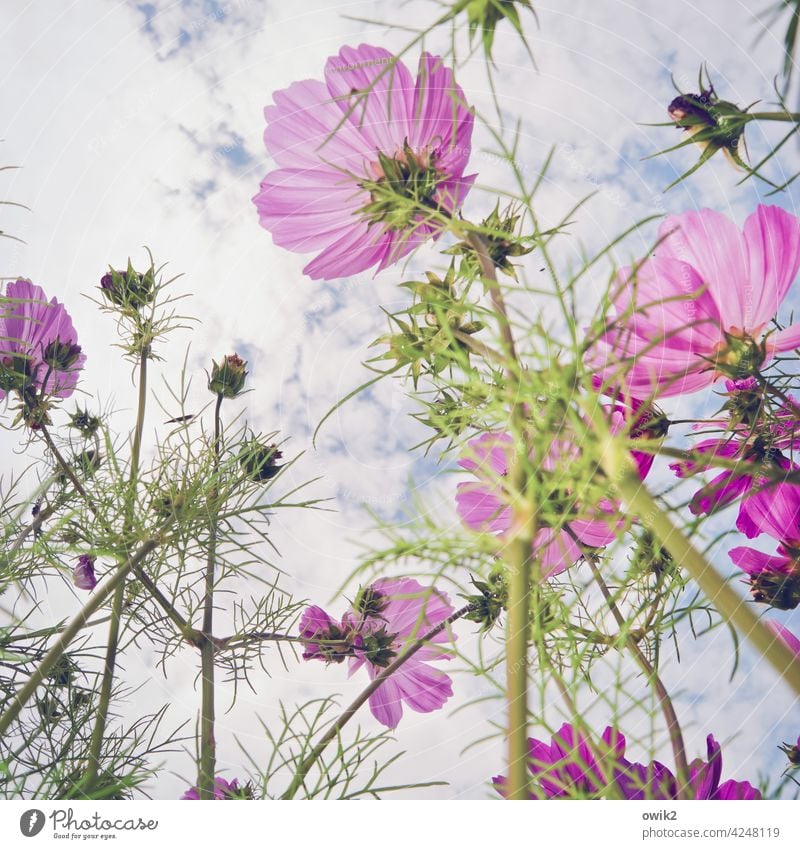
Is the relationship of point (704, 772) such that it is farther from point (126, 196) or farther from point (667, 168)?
point (126, 196)

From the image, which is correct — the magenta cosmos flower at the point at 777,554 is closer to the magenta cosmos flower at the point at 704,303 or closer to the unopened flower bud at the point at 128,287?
the magenta cosmos flower at the point at 704,303

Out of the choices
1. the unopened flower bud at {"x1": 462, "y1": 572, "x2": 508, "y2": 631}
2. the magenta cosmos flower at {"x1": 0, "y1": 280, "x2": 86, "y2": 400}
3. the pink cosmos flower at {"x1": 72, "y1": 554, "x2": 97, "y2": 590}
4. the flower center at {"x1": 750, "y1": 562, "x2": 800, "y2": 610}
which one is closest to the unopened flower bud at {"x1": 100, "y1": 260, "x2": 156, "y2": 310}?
the magenta cosmos flower at {"x1": 0, "y1": 280, "x2": 86, "y2": 400}

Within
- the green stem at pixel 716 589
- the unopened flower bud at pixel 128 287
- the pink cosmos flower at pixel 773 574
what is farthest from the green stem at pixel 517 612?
the unopened flower bud at pixel 128 287

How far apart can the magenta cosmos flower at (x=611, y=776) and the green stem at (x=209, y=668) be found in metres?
0.15

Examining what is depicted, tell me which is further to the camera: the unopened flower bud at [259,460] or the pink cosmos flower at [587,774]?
the unopened flower bud at [259,460]

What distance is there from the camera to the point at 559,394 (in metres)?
0.27

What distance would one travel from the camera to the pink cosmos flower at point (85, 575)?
17.1 inches

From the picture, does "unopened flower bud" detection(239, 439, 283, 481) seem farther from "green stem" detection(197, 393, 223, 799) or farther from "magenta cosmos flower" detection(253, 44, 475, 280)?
"magenta cosmos flower" detection(253, 44, 475, 280)

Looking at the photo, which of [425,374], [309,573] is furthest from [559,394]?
[309,573]

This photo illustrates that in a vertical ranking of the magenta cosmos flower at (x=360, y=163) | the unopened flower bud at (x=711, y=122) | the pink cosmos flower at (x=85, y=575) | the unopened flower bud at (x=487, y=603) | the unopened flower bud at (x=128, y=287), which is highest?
the unopened flower bud at (x=128, y=287)

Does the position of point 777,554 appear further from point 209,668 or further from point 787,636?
point 209,668

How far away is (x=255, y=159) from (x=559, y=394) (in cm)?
28

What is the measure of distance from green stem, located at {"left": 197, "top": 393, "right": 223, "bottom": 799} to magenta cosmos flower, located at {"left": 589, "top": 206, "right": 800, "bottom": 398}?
25cm

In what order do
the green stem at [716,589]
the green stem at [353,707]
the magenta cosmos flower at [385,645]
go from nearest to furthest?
the green stem at [716,589] < the green stem at [353,707] < the magenta cosmos flower at [385,645]
